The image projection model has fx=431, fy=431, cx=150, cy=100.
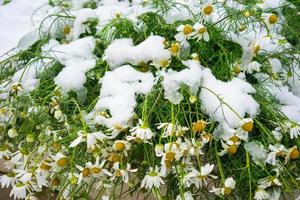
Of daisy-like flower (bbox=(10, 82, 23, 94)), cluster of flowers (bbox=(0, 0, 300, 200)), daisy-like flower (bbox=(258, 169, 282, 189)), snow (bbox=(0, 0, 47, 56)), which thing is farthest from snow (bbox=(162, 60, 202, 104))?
snow (bbox=(0, 0, 47, 56))

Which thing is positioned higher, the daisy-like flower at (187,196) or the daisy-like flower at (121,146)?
the daisy-like flower at (121,146)

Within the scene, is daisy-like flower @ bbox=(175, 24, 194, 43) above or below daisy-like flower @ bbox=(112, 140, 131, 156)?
above

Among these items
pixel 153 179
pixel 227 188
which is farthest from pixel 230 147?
pixel 153 179

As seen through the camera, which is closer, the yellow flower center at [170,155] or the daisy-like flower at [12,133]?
the yellow flower center at [170,155]

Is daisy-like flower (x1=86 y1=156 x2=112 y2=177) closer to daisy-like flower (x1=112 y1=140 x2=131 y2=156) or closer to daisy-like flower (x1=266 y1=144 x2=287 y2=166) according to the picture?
daisy-like flower (x1=112 y1=140 x2=131 y2=156)

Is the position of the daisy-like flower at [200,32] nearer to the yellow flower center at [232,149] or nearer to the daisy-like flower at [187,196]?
the yellow flower center at [232,149]

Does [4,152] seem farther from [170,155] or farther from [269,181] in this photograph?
[269,181]

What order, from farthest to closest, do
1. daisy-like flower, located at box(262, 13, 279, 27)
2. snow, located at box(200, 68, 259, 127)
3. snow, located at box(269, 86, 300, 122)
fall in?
daisy-like flower, located at box(262, 13, 279, 27) → snow, located at box(269, 86, 300, 122) → snow, located at box(200, 68, 259, 127)

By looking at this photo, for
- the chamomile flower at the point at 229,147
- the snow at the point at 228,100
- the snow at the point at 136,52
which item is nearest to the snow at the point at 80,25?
the snow at the point at 136,52
